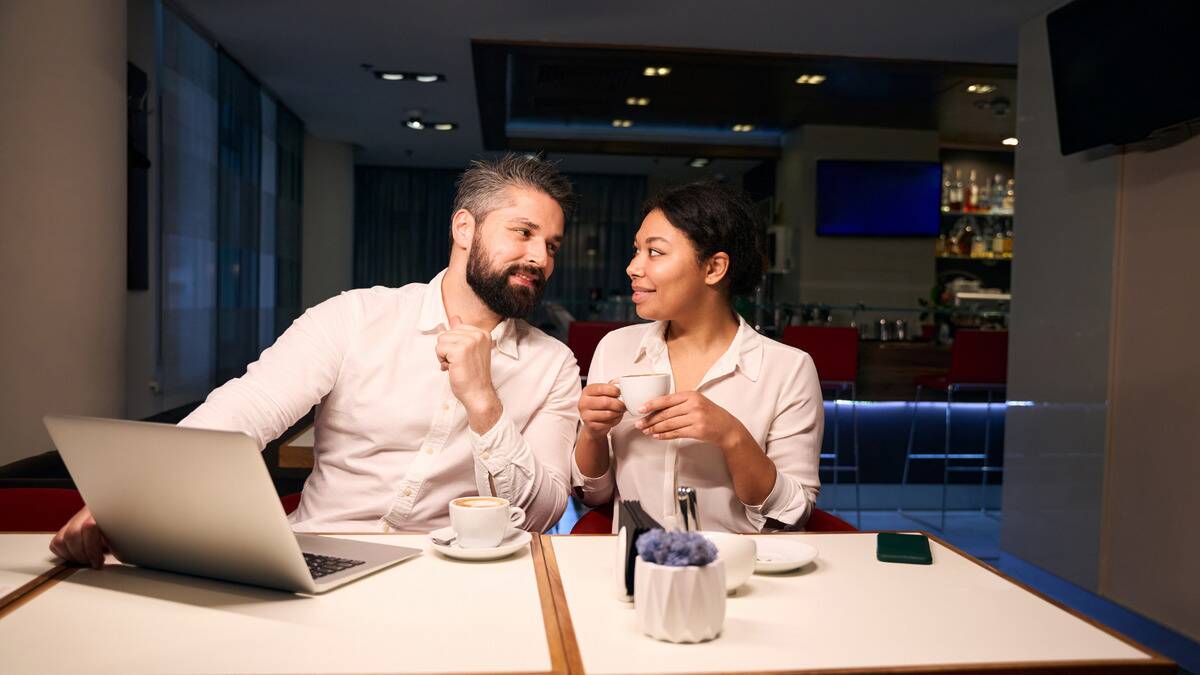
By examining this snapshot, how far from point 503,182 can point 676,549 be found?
1.21 meters

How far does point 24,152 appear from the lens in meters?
3.13

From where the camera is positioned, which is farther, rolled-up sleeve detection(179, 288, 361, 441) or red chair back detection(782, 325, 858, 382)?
red chair back detection(782, 325, 858, 382)

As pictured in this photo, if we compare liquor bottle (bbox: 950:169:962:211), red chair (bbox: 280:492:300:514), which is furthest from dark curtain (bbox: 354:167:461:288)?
red chair (bbox: 280:492:300:514)

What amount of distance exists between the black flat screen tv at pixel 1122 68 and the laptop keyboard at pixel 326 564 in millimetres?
3070

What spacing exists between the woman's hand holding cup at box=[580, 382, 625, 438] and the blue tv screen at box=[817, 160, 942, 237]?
7.10 metres

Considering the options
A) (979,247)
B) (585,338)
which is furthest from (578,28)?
(979,247)

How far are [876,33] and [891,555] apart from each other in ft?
14.0

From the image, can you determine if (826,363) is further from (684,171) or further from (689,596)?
(684,171)

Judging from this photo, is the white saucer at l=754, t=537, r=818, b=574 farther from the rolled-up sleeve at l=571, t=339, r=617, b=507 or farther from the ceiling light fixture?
the ceiling light fixture

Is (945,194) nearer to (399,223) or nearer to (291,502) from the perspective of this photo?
(399,223)

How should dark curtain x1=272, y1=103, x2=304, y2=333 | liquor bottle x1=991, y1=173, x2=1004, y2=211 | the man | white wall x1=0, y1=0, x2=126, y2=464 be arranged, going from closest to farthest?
1. the man
2. white wall x1=0, y1=0, x2=126, y2=464
3. liquor bottle x1=991, y1=173, x2=1004, y2=211
4. dark curtain x1=272, y1=103, x2=304, y2=333

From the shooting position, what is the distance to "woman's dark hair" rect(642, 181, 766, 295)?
2086mm

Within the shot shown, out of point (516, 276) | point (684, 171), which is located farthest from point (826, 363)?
point (684, 171)

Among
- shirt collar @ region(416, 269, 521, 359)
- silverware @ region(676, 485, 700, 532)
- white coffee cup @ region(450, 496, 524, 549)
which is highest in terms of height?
shirt collar @ region(416, 269, 521, 359)
